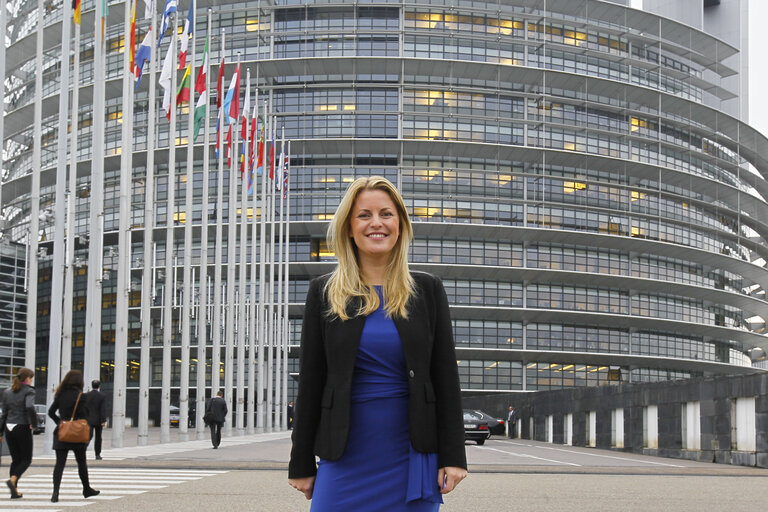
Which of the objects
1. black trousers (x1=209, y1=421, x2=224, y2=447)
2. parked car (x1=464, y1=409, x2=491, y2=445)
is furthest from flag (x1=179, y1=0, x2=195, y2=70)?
parked car (x1=464, y1=409, x2=491, y2=445)

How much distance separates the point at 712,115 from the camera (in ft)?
264

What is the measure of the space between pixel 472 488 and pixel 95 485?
5334mm

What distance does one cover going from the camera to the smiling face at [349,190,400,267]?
347 cm

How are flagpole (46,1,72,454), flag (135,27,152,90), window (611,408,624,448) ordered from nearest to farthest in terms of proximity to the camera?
flagpole (46,1,72,454) < flag (135,27,152,90) < window (611,408,624,448)

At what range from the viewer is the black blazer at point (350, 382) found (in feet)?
10.5

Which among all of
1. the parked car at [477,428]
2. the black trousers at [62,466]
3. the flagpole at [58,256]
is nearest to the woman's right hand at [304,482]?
the black trousers at [62,466]

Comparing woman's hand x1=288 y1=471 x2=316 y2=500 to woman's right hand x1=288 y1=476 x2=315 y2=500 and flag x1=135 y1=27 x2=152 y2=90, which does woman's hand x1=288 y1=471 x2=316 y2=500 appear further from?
flag x1=135 y1=27 x2=152 y2=90

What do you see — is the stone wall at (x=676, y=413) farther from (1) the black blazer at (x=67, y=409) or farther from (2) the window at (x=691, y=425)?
(1) the black blazer at (x=67, y=409)

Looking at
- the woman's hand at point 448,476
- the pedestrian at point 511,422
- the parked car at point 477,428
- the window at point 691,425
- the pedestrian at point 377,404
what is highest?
the pedestrian at point 377,404

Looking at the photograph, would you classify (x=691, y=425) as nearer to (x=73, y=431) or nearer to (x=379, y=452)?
(x=73, y=431)

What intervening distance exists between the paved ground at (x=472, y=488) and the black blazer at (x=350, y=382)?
7030 millimetres

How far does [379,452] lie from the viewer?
127 inches

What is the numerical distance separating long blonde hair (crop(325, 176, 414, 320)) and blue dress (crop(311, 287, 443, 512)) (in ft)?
0.48

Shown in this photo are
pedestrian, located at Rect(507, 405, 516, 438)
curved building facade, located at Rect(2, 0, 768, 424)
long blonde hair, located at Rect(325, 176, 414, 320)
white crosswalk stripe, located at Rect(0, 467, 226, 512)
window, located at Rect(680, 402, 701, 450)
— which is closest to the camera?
long blonde hair, located at Rect(325, 176, 414, 320)
